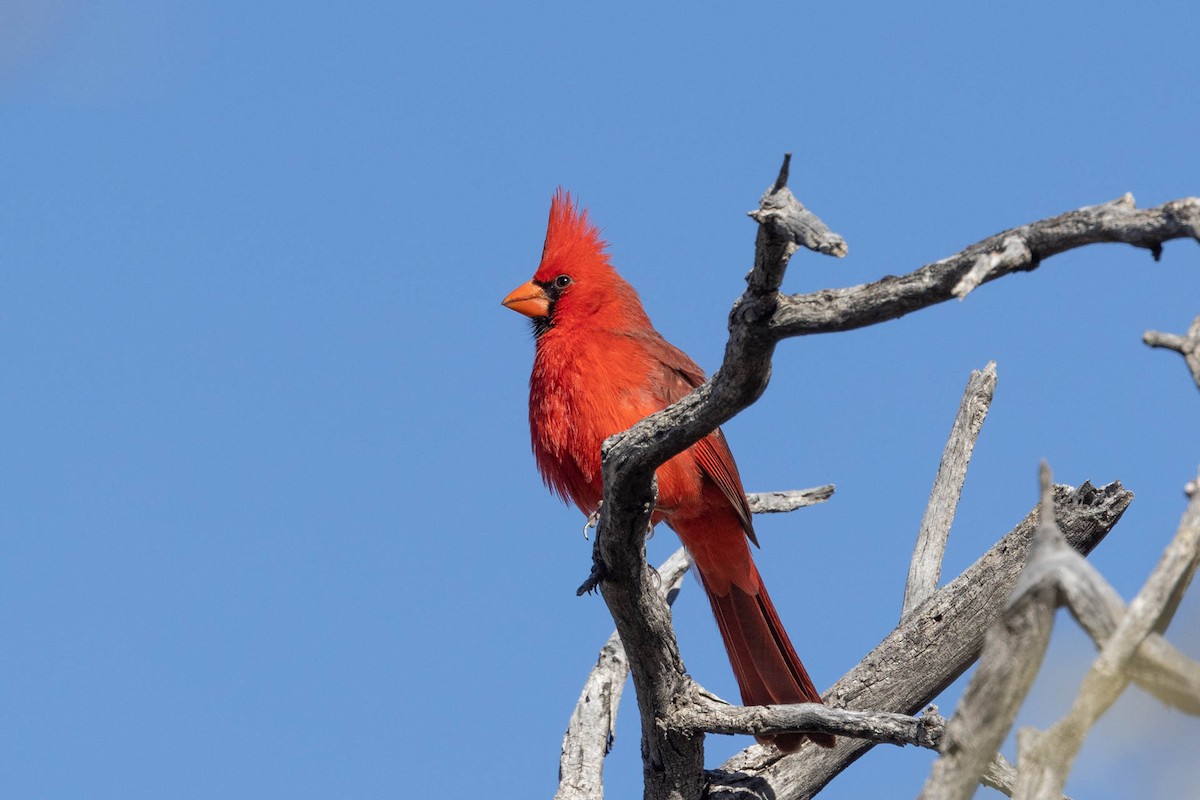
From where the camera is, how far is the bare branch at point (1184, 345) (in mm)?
2188

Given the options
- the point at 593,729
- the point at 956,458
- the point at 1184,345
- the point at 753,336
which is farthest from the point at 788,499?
the point at 1184,345

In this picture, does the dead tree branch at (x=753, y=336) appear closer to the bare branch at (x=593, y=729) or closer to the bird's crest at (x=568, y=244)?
the bare branch at (x=593, y=729)

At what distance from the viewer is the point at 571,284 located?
4.73 metres

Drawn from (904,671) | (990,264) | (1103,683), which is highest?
(990,264)

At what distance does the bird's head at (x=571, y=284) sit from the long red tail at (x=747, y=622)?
2.64 feet

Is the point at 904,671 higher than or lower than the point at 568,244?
lower

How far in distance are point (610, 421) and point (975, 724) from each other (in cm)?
225

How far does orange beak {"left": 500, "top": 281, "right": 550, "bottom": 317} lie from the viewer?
4699 mm

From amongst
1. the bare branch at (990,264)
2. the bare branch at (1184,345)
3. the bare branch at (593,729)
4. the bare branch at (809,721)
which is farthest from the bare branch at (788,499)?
the bare branch at (1184,345)

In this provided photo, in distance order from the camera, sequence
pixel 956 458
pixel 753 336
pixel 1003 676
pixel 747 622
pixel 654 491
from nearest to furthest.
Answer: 1. pixel 1003 676
2. pixel 753 336
3. pixel 654 491
4. pixel 747 622
5. pixel 956 458

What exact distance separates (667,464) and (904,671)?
988 mm

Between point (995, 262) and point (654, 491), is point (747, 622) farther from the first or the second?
point (995, 262)

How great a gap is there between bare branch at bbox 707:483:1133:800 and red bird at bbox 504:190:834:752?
101mm

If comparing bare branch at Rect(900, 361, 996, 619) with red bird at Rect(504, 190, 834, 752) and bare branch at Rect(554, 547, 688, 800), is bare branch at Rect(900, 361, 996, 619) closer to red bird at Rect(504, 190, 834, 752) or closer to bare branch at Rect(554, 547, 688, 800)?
red bird at Rect(504, 190, 834, 752)
